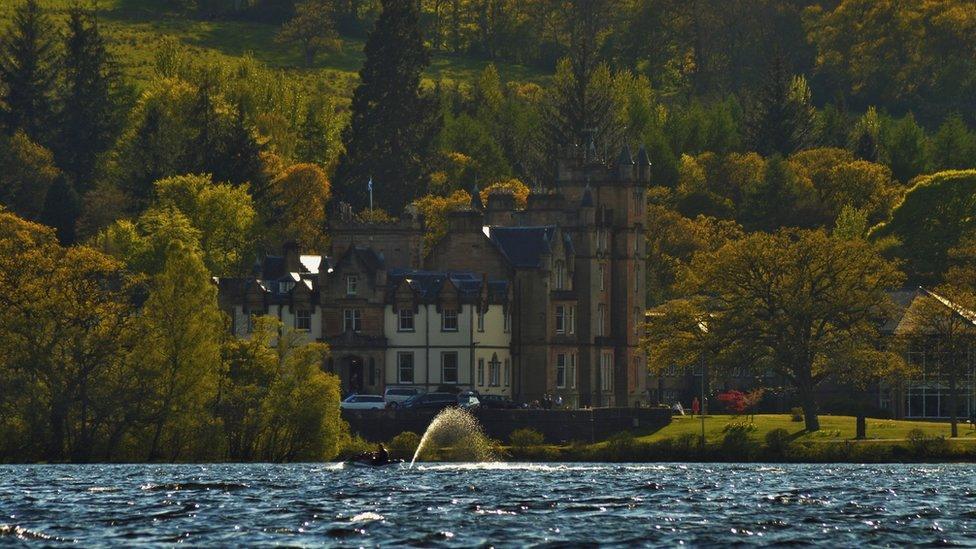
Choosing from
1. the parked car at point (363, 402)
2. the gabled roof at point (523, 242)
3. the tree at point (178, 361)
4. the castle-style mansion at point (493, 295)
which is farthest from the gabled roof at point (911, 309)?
the tree at point (178, 361)

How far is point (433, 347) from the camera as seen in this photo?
160250 millimetres

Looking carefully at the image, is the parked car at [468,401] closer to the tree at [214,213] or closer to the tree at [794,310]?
the tree at [794,310]

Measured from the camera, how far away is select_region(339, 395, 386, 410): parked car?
151 metres

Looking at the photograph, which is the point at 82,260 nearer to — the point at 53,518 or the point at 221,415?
the point at 221,415

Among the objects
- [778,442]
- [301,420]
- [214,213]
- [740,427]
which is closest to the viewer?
[301,420]

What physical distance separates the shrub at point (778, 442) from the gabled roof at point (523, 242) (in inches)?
1052

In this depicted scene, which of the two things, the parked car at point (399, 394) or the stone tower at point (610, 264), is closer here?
the parked car at point (399, 394)

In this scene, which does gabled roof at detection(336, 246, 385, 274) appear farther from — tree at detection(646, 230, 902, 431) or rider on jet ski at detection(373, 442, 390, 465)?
rider on jet ski at detection(373, 442, 390, 465)

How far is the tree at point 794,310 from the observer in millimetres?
144625

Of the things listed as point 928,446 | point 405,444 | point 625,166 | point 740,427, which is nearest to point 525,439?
point 405,444

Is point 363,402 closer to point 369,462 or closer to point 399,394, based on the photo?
point 399,394

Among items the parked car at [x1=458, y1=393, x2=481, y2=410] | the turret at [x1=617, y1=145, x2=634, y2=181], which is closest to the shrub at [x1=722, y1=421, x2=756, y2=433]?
the parked car at [x1=458, y1=393, x2=481, y2=410]

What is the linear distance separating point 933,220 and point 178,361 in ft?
261

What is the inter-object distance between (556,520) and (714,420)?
67129mm
